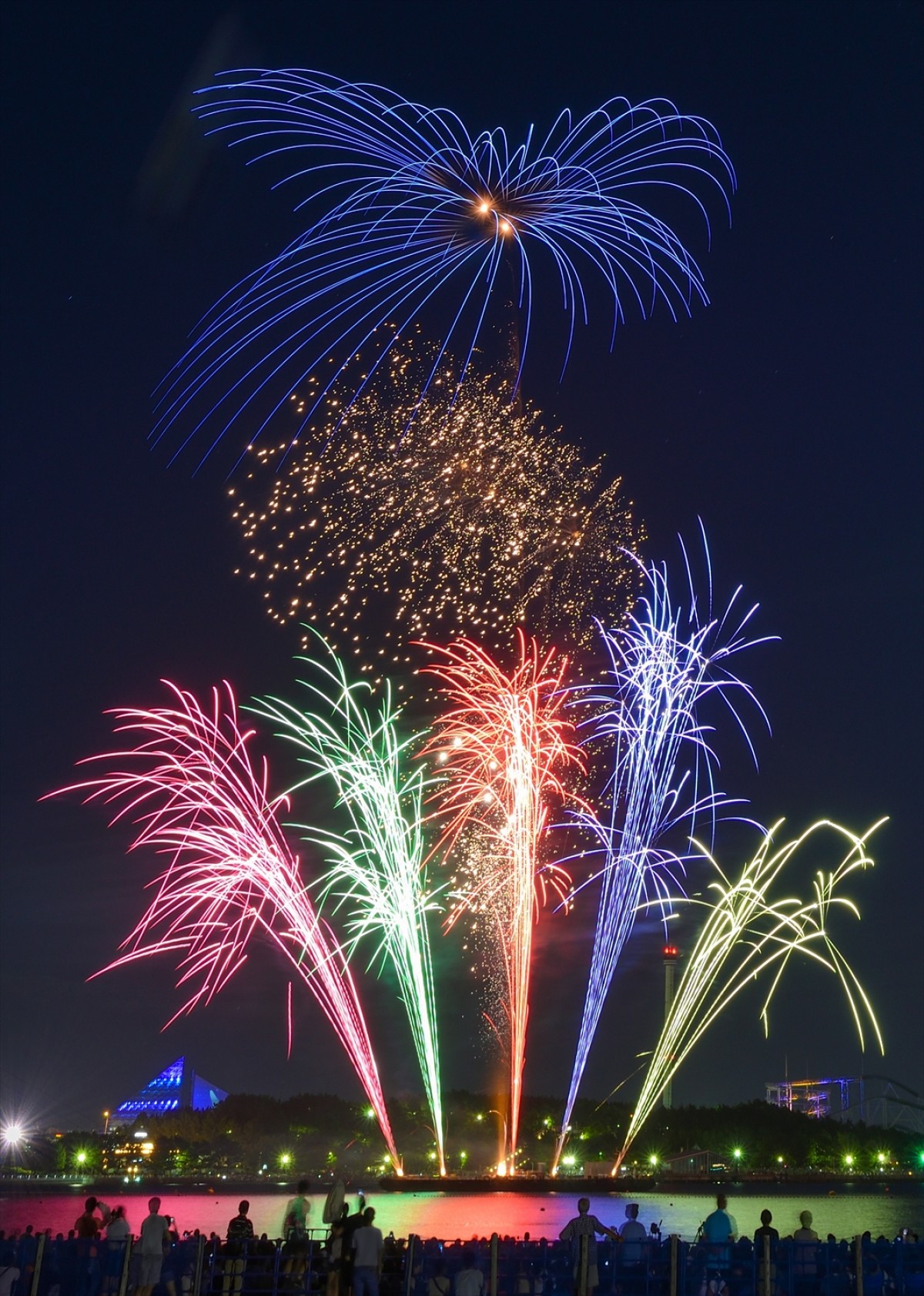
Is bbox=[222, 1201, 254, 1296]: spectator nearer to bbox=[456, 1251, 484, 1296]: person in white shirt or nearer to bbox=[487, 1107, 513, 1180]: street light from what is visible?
bbox=[456, 1251, 484, 1296]: person in white shirt

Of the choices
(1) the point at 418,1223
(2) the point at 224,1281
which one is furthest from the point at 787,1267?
(1) the point at 418,1223

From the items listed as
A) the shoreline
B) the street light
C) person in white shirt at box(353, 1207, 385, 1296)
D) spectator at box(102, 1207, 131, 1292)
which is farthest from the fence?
the shoreline

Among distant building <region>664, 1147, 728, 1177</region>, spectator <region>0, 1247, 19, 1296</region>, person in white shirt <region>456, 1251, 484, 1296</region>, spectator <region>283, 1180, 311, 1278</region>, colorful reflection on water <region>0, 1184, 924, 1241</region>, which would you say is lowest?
colorful reflection on water <region>0, 1184, 924, 1241</region>

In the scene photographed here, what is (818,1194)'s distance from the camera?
529 feet

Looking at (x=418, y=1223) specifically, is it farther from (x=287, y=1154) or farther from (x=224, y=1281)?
(x=287, y=1154)

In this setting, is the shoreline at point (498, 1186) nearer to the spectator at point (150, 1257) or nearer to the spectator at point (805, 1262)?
the spectator at point (805, 1262)

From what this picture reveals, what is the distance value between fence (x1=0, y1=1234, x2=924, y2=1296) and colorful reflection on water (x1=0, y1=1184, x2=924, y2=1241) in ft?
68.3

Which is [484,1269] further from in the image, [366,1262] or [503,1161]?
[503,1161]

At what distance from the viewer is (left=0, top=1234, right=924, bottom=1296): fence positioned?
19.1m

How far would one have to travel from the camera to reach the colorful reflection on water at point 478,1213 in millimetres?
61281

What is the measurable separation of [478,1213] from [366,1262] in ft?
202

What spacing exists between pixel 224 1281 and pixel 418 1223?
151ft

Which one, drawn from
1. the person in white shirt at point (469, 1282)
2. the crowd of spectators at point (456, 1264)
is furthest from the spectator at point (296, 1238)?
the person in white shirt at point (469, 1282)

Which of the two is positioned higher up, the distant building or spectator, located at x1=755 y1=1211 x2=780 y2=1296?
the distant building
